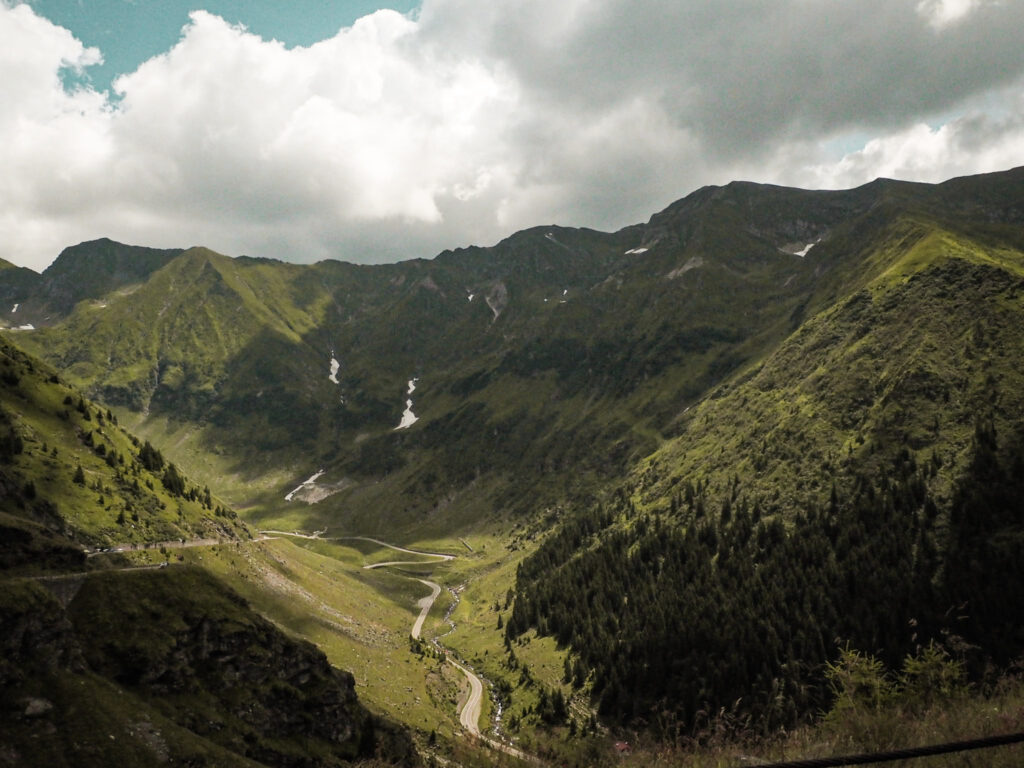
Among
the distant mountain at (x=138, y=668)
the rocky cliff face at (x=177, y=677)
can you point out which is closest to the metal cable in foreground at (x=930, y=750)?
the distant mountain at (x=138, y=668)

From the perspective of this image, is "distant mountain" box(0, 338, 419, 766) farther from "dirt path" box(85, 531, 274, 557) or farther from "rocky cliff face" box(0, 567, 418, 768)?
"dirt path" box(85, 531, 274, 557)

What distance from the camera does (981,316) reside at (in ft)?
565

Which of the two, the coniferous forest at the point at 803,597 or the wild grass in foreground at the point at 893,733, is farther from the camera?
the coniferous forest at the point at 803,597

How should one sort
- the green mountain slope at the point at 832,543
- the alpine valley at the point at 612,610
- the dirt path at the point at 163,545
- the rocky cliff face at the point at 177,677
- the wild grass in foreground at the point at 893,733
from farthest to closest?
the green mountain slope at the point at 832,543, the dirt path at the point at 163,545, the rocky cliff face at the point at 177,677, the alpine valley at the point at 612,610, the wild grass in foreground at the point at 893,733

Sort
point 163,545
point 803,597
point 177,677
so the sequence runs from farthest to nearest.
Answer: point 803,597 < point 163,545 < point 177,677

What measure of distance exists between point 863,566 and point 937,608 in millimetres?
14104

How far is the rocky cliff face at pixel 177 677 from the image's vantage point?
1585 inches

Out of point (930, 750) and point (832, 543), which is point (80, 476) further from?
point (832, 543)

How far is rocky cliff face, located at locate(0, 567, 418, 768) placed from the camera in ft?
132

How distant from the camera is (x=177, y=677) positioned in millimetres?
52625

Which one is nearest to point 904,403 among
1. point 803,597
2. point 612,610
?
point 803,597

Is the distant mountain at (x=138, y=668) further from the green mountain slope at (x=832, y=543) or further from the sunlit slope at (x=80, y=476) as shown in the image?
the green mountain slope at (x=832, y=543)

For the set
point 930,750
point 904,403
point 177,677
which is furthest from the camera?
point 904,403

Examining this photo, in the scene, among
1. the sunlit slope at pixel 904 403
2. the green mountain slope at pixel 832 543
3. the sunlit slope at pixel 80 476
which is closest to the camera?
the sunlit slope at pixel 80 476
